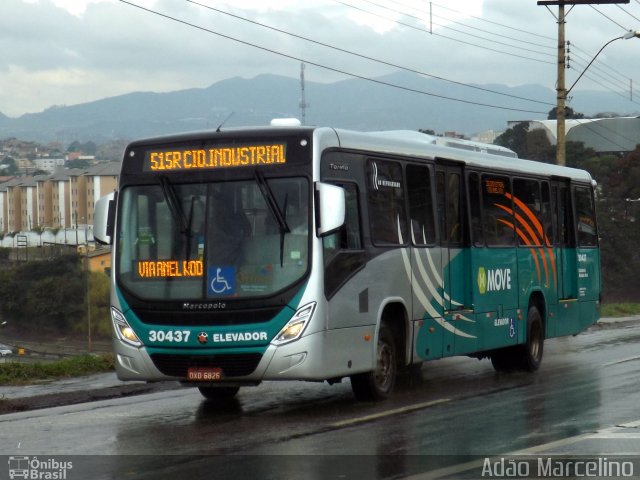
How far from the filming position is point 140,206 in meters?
13.4

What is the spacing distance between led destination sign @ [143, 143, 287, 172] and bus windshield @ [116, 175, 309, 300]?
0.20 m

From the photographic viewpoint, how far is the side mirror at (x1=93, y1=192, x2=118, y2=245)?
Result: 44.4 ft

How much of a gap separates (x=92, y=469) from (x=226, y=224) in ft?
12.6

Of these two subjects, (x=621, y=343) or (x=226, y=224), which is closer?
(x=226, y=224)

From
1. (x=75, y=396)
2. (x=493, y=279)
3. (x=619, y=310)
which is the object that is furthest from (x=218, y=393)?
(x=619, y=310)

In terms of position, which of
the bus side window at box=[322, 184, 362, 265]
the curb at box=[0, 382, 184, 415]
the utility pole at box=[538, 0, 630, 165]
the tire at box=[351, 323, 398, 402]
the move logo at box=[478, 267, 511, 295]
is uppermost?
the utility pole at box=[538, 0, 630, 165]

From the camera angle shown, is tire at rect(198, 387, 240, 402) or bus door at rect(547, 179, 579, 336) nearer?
tire at rect(198, 387, 240, 402)

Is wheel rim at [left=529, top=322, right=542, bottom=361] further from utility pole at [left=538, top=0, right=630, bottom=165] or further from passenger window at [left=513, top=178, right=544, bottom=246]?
utility pole at [left=538, top=0, right=630, bottom=165]

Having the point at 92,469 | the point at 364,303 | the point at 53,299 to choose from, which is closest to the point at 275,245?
the point at 364,303

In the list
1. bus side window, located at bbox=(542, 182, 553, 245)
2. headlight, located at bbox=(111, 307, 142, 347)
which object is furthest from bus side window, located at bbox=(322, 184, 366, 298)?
bus side window, located at bbox=(542, 182, 553, 245)

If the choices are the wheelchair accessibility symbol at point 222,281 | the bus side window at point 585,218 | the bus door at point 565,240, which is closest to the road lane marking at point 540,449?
the wheelchair accessibility symbol at point 222,281

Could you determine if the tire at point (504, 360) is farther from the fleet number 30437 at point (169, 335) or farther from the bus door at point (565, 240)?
the fleet number 30437 at point (169, 335)

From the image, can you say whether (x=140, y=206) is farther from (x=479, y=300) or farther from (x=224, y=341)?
(x=479, y=300)

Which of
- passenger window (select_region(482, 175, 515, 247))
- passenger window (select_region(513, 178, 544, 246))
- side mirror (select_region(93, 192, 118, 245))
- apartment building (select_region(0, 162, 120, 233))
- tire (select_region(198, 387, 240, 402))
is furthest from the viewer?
apartment building (select_region(0, 162, 120, 233))
